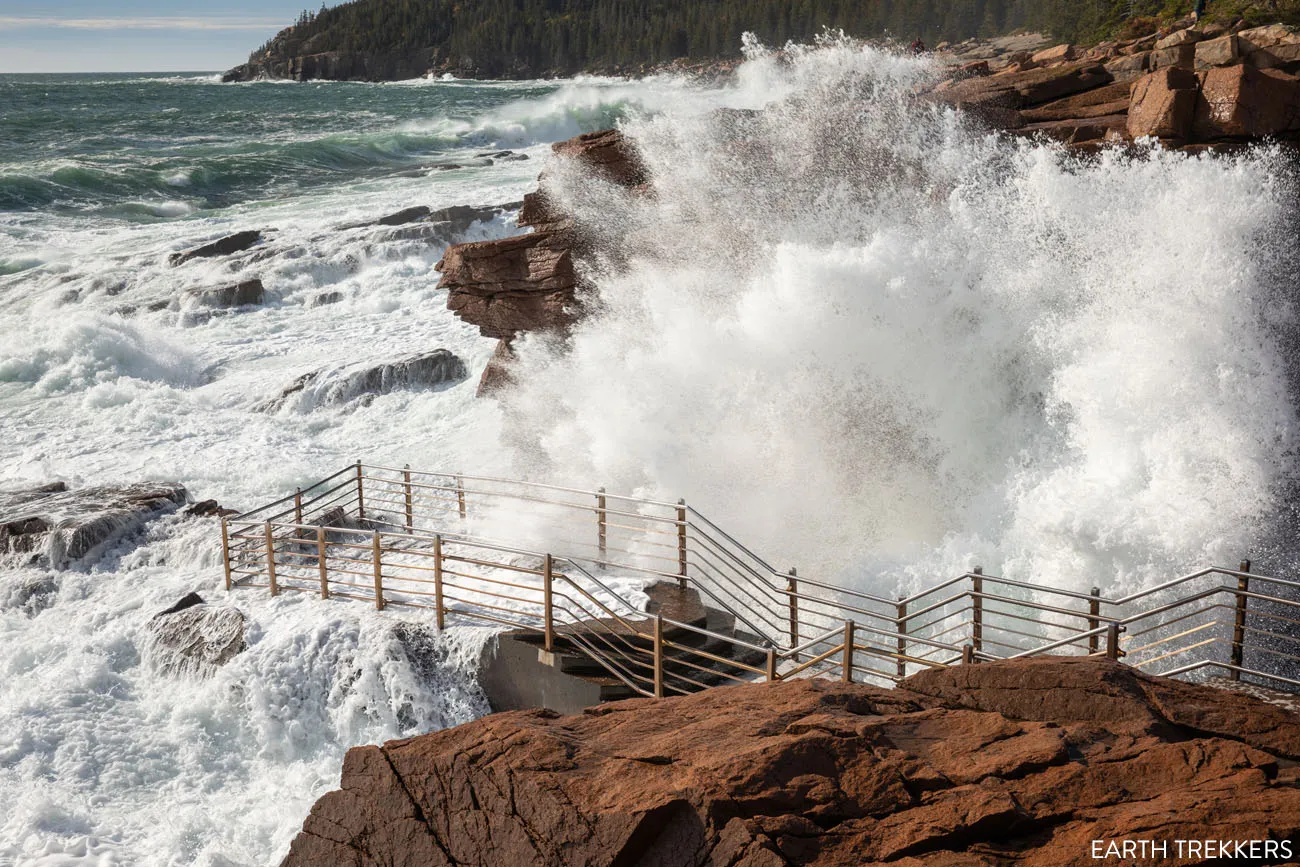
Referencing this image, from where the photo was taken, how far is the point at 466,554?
1194 centimetres

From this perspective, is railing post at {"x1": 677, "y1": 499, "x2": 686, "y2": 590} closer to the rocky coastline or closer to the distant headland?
the rocky coastline

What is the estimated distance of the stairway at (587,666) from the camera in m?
8.18

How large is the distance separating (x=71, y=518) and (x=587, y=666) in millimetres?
7868

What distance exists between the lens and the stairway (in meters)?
8.18

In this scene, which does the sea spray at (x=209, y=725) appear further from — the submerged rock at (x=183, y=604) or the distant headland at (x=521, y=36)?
the distant headland at (x=521, y=36)

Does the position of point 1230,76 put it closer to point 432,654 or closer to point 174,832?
point 432,654

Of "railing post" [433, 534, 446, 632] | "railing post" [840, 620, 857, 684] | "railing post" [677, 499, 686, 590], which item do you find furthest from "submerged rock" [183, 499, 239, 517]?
"railing post" [840, 620, 857, 684]

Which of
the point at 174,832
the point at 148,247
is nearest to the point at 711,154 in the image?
the point at 174,832

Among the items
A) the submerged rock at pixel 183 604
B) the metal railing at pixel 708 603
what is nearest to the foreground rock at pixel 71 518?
the metal railing at pixel 708 603

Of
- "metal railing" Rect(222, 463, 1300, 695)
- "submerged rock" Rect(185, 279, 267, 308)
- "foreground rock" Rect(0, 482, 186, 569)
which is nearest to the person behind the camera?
"metal railing" Rect(222, 463, 1300, 695)

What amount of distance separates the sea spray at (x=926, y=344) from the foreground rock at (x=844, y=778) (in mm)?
5105

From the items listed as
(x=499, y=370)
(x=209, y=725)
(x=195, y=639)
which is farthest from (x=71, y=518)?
(x=499, y=370)

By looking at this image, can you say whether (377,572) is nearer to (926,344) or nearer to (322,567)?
(322,567)

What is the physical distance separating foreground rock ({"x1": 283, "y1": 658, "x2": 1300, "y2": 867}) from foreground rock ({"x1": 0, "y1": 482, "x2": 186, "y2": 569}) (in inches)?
311
